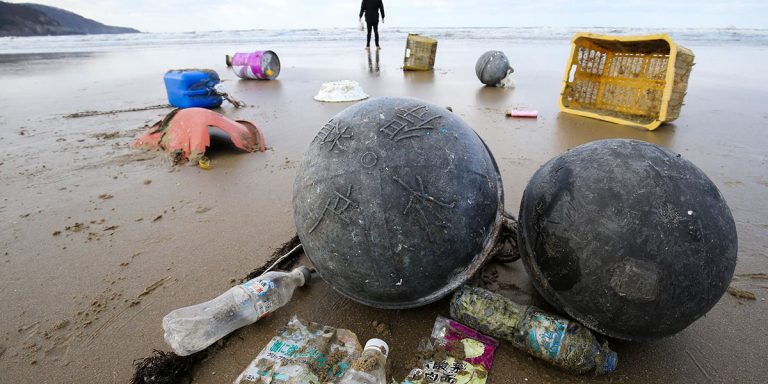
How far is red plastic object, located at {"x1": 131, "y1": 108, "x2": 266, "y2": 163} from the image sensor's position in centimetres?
487

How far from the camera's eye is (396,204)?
182 centimetres

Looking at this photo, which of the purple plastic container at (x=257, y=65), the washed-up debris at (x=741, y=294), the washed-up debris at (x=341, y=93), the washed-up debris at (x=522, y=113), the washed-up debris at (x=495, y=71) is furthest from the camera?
the purple plastic container at (x=257, y=65)

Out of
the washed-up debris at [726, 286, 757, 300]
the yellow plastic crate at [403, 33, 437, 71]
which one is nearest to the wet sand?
the washed-up debris at [726, 286, 757, 300]

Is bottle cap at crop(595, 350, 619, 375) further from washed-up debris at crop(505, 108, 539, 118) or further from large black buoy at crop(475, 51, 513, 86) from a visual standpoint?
large black buoy at crop(475, 51, 513, 86)

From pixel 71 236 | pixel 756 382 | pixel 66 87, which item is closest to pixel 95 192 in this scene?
pixel 71 236

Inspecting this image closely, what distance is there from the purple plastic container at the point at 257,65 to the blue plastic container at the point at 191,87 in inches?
141

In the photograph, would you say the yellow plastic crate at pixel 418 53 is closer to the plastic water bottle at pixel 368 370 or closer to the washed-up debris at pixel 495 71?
the washed-up debris at pixel 495 71

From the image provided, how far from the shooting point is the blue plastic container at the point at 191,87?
7.32 metres

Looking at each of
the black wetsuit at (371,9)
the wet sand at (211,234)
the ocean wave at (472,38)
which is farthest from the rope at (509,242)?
the ocean wave at (472,38)

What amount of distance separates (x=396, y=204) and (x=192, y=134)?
4.15m

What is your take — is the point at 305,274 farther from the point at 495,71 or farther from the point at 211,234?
the point at 495,71

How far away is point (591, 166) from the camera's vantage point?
6.41 ft

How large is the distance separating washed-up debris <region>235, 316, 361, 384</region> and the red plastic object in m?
3.49

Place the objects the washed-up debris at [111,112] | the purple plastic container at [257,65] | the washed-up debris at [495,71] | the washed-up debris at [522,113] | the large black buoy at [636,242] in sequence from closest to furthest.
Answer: the large black buoy at [636,242] < the washed-up debris at [522,113] < the washed-up debris at [111,112] < the washed-up debris at [495,71] < the purple plastic container at [257,65]
